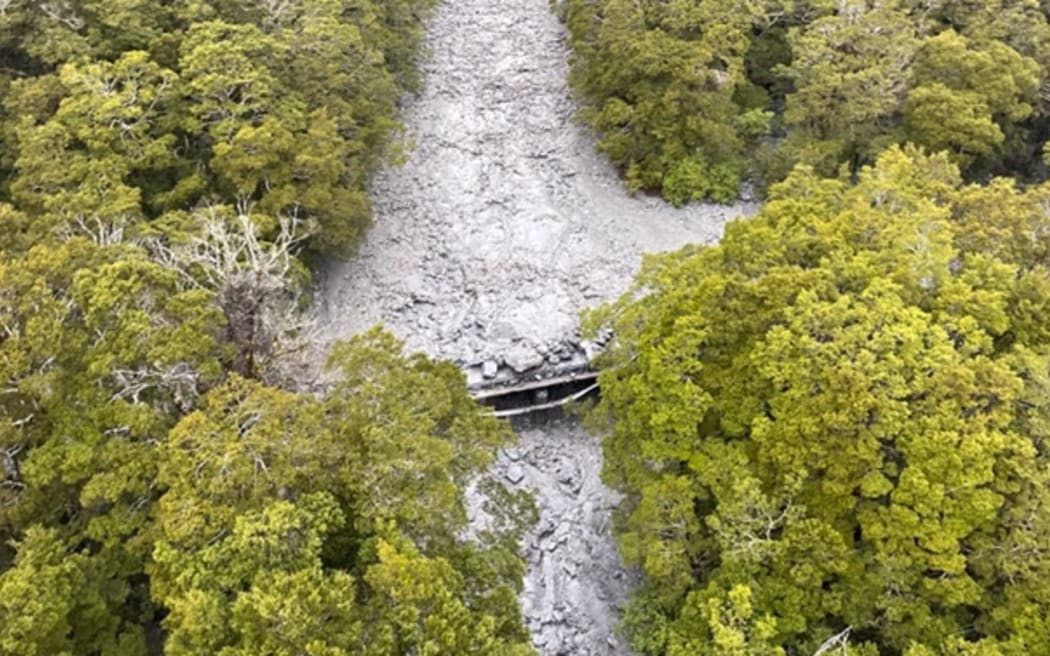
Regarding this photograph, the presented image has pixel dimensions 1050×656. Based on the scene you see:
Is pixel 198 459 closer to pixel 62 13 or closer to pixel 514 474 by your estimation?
pixel 514 474

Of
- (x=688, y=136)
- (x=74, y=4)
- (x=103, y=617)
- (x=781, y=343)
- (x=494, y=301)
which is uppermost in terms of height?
(x=74, y=4)

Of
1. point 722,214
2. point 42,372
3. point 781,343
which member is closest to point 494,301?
point 722,214

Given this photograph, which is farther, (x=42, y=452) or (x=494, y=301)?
(x=494, y=301)

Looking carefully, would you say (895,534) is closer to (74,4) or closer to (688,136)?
(688,136)

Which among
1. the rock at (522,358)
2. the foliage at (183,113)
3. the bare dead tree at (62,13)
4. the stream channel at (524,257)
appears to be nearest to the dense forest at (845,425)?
the stream channel at (524,257)

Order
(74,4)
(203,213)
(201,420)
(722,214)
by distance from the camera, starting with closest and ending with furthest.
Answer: (201,420) < (203,213) < (74,4) < (722,214)

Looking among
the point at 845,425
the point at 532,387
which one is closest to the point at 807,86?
the point at 532,387
